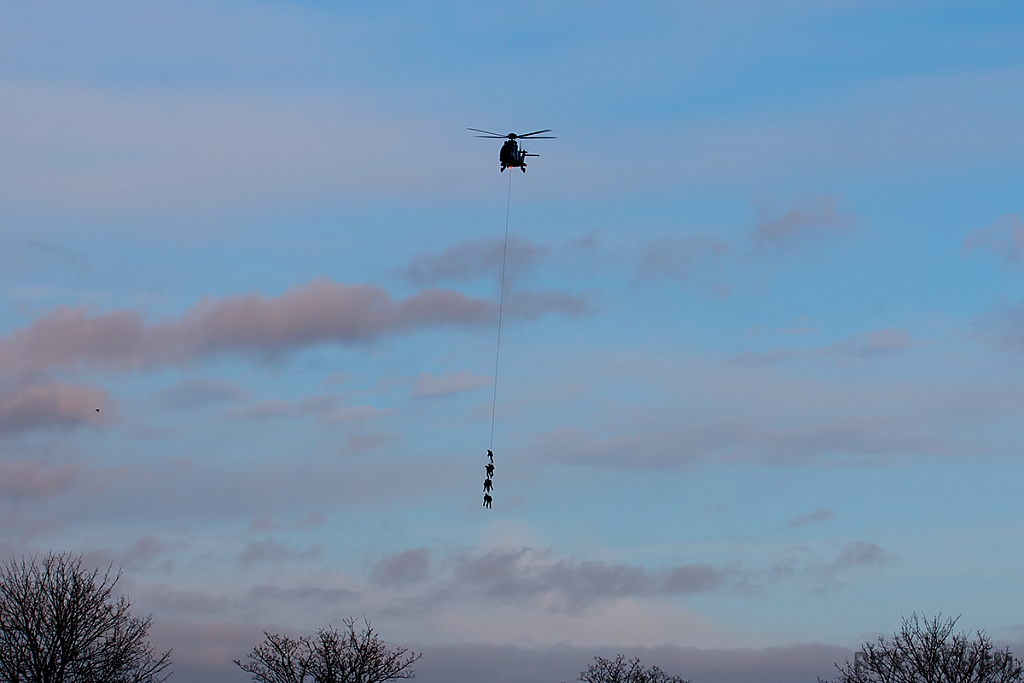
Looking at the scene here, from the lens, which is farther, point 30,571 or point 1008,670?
point 1008,670

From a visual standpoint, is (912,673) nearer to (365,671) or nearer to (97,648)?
(365,671)

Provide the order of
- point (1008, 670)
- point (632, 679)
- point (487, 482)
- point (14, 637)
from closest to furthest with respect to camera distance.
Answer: point (487, 482) → point (14, 637) → point (1008, 670) → point (632, 679)

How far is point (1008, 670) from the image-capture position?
7856 centimetres

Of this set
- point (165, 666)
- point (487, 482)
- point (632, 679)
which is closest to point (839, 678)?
point (632, 679)

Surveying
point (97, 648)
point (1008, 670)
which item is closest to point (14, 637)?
point (97, 648)

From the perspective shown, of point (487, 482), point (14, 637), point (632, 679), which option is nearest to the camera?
point (487, 482)

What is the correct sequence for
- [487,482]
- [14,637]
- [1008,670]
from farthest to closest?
[1008,670], [14,637], [487,482]

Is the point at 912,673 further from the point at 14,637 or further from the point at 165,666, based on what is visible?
the point at 14,637

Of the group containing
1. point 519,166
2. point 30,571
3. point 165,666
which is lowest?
point 165,666

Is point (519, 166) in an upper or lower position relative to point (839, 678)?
upper

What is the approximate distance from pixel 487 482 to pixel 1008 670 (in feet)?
116

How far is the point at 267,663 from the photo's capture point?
81812 mm

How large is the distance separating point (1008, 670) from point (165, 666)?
150 feet

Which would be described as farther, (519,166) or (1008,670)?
(1008,670)
